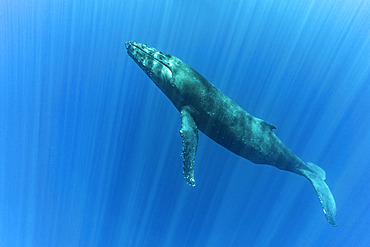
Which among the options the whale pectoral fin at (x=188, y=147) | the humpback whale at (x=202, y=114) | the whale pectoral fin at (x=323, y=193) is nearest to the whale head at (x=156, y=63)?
the humpback whale at (x=202, y=114)

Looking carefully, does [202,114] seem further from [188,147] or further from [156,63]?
[156,63]

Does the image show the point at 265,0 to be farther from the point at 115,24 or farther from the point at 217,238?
the point at 217,238

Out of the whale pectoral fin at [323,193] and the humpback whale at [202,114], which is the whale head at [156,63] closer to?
the humpback whale at [202,114]

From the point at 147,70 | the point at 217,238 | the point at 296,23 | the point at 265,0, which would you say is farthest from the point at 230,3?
the point at 217,238

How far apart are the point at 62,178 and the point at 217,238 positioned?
541 inches

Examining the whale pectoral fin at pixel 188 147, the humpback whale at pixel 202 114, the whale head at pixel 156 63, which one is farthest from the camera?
the whale head at pixel 156 63

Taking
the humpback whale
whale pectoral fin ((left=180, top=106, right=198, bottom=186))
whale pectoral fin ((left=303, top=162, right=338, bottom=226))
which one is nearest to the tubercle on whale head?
the humpback whale

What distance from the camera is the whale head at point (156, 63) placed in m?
6.89

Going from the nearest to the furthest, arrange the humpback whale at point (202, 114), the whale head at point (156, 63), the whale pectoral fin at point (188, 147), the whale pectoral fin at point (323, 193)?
the whale pectoral fin at point (188, 147), the humpback whale at point (202, 114), the whale head at point (156, 63), the whale pectoral fin at point (323, 193)

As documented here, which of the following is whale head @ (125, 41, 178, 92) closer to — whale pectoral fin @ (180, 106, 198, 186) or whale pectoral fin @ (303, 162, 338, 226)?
whale pectoral fin @ (180, 106, 198, 186)

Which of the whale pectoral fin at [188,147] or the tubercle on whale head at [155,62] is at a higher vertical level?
the tubercle on whale head at [155,62]

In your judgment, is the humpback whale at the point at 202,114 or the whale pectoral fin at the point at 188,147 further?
the humpback whale at the point at 202,114

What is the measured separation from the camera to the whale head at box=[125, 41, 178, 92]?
689 centimetres

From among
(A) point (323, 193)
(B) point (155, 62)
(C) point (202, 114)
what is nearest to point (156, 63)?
(B) point (155, 62)
